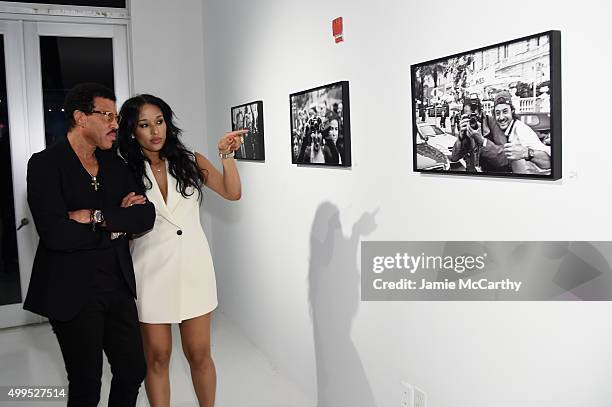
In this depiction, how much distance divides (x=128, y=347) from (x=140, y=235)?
0.47 m

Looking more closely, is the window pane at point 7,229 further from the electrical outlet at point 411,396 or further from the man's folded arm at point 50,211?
the electrical outlet at point 411,396

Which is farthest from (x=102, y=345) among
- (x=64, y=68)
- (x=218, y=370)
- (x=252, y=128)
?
(x=64, y=68)

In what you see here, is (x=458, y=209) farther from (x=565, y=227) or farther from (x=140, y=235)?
(x=140, y=235)

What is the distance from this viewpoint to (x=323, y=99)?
9.14 feet

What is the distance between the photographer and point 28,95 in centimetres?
489

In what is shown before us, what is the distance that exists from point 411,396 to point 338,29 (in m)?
1.61

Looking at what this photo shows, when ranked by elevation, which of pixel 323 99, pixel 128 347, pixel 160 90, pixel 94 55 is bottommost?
pixel 128 347

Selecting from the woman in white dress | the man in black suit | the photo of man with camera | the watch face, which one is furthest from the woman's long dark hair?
the photo of man with camera

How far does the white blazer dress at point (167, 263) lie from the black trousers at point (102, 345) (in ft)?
0.35

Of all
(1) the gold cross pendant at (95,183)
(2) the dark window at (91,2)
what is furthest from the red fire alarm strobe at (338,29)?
(2) the dark window at (91,2)

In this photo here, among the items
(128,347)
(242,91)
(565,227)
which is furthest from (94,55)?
(565,227)

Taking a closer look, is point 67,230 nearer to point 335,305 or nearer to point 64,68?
point 335,305

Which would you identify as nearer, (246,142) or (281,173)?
(281,173)

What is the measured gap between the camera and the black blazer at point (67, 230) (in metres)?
2.12
